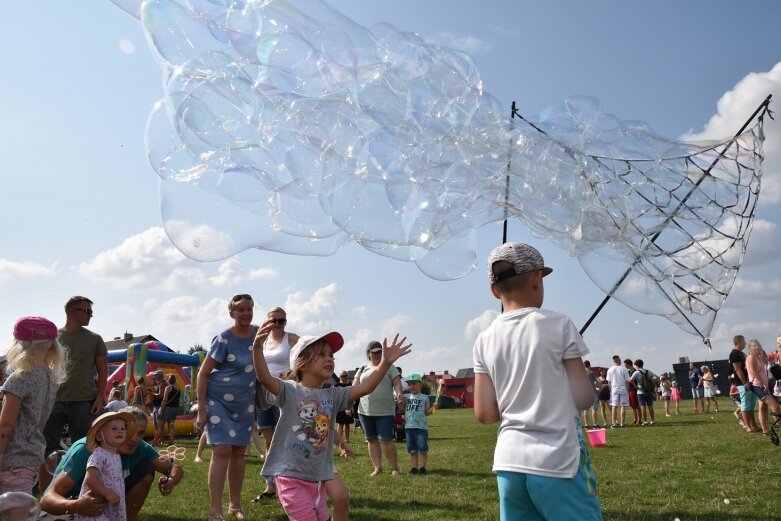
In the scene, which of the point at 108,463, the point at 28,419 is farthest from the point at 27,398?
the point at 108,463

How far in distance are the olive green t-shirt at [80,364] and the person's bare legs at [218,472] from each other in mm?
1389

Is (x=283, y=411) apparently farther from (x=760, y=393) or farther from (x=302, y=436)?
(x=760, y=393)

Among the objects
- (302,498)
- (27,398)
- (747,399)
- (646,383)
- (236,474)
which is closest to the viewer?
(302,498)

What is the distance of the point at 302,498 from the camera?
3566 mm

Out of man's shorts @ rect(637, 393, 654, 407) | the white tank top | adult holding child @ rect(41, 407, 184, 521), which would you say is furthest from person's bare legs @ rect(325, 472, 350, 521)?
man's shorts @ rect(637, 393, 654, 407)

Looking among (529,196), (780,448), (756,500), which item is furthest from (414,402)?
(780,448)

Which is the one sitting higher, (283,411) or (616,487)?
(283,411)

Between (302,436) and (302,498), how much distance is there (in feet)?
1.09

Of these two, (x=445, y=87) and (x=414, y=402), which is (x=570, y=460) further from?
(x=414, y=402)

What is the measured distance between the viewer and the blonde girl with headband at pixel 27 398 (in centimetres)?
401

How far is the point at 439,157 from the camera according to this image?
19.3 feet

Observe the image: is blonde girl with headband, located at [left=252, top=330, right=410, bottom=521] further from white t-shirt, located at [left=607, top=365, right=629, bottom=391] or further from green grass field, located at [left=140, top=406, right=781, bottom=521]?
white t-shirt, located at [left=607, top=365, right=629, bottom=391]

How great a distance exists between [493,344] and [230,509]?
3.53 meters

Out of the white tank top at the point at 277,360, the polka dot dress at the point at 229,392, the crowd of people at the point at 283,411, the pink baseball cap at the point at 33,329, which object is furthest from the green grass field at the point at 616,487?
the pink baseball cap at the point at 33,329
